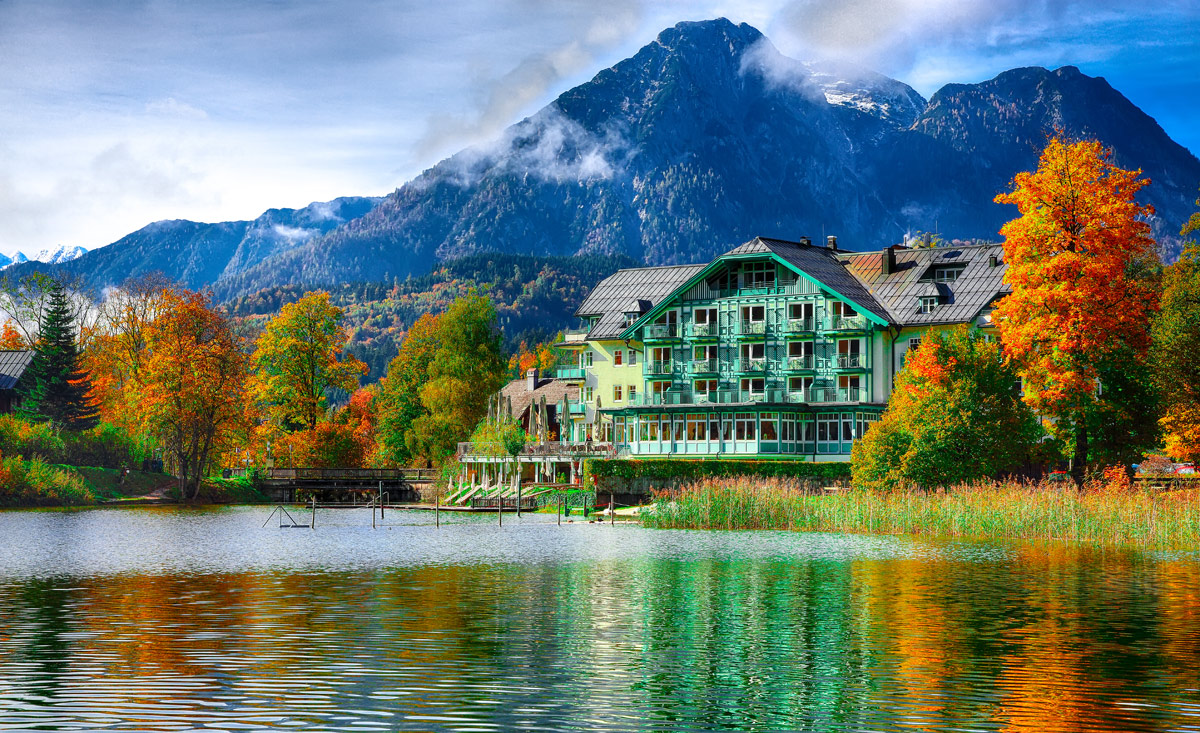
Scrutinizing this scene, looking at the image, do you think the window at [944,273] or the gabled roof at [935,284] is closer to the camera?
the gabled roof at [935,284]

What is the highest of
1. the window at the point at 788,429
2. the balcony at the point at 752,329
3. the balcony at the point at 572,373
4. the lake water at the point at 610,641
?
the balcony at the point at 752,329

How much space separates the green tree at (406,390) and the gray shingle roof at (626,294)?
18.4 metres

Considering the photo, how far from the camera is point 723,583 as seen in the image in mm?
33156

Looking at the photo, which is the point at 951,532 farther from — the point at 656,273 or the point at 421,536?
the point at 656,273

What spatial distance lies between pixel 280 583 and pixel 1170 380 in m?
40.1

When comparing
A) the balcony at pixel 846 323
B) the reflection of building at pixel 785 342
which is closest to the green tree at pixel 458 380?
the reflection of building at pixel 785 342

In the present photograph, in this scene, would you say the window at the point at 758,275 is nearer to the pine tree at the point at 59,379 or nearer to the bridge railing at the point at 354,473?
the bridge railing at the point at 354,473

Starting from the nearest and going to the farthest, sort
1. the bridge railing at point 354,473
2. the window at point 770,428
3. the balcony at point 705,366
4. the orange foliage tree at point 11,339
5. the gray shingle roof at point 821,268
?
the window at point 770,428, the gray shingle roof at point 821,268, the balcony at point 705,366, the bridge railing at point 354,473, the orange foliage tree at point 11,339

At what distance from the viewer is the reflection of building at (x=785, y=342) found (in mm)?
89188

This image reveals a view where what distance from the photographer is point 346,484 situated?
103688mm

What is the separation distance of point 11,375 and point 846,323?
68.6m

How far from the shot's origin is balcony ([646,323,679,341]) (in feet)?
313

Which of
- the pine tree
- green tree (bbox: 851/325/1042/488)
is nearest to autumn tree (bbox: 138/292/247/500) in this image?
the pine tree

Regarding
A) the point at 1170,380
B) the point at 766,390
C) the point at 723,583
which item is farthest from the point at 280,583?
the point at 766,390
